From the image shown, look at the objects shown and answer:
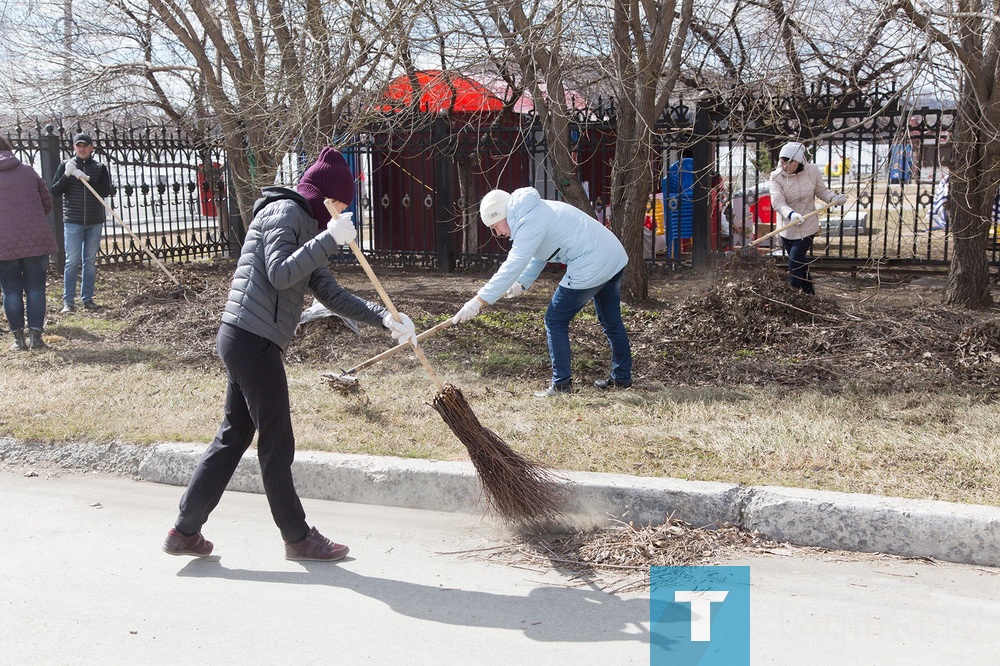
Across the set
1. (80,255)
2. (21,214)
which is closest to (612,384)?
(21,214)

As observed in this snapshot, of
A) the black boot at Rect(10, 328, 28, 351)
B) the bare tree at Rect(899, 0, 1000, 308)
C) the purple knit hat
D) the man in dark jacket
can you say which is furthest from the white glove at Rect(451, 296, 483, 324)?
the man in dark jacket

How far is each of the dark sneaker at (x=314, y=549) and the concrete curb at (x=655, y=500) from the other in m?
0.74

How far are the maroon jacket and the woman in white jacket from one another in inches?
252

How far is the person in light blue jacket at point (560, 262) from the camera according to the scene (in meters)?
5.64

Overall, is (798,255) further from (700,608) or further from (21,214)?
(21,214)

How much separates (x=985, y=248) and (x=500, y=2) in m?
4.92

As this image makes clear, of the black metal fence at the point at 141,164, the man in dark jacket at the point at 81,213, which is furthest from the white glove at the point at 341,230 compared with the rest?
the black metal fence at the point at 141,164

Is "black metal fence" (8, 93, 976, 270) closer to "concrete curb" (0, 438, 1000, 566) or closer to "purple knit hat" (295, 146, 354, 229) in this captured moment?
"concrete curb" (0, 438, 1000, 566)

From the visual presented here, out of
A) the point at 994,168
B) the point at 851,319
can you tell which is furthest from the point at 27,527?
the point at 994,168

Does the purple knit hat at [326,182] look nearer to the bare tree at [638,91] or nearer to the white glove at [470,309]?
the white glove at [470,309]

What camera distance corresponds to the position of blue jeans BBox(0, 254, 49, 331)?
25.9 ft

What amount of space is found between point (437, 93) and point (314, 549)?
338 inches

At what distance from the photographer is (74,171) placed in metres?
9.50

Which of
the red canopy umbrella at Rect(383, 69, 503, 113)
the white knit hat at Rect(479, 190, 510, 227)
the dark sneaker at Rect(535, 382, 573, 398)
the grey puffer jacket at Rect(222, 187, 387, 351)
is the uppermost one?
the red canopy umbrella at Rect(383, 69, 503, 113)
